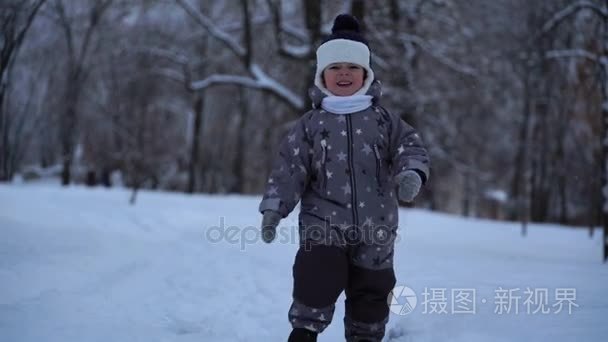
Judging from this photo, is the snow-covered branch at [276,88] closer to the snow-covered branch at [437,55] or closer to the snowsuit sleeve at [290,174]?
the snow-covered branch at [437,55]

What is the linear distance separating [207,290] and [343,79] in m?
1.98

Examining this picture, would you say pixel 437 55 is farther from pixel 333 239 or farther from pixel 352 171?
pixel 333 239

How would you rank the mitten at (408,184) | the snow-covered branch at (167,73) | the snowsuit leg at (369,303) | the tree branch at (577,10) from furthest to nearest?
1. the snow-covered branch at (167,73)
2. the tree branch at (577,10)
3. the snowsuit leg at (369,303)
4. the mitten at (408,184)

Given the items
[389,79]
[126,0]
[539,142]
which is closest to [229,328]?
[389,79]

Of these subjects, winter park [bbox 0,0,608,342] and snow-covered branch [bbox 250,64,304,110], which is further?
snow-covered branch [bbox 250,64,304,110]

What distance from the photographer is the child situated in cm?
229

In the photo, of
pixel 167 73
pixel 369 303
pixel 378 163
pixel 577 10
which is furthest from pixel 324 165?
pixel 167 73

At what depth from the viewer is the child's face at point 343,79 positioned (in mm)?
2527

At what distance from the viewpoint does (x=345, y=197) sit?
234cm

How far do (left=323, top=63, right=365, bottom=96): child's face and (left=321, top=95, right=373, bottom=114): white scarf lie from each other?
6cm

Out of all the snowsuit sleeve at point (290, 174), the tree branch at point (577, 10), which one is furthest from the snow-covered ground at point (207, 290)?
the tree branch at point (577, 10)

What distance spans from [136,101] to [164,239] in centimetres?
1606

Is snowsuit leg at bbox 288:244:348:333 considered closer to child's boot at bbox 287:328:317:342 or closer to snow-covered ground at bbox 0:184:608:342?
child's boot at bbox 287:328:317:342

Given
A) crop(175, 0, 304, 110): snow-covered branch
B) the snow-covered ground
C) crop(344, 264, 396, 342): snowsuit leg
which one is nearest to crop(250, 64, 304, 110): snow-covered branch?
crop(175, 0, 304, 110): snow-covered branch
